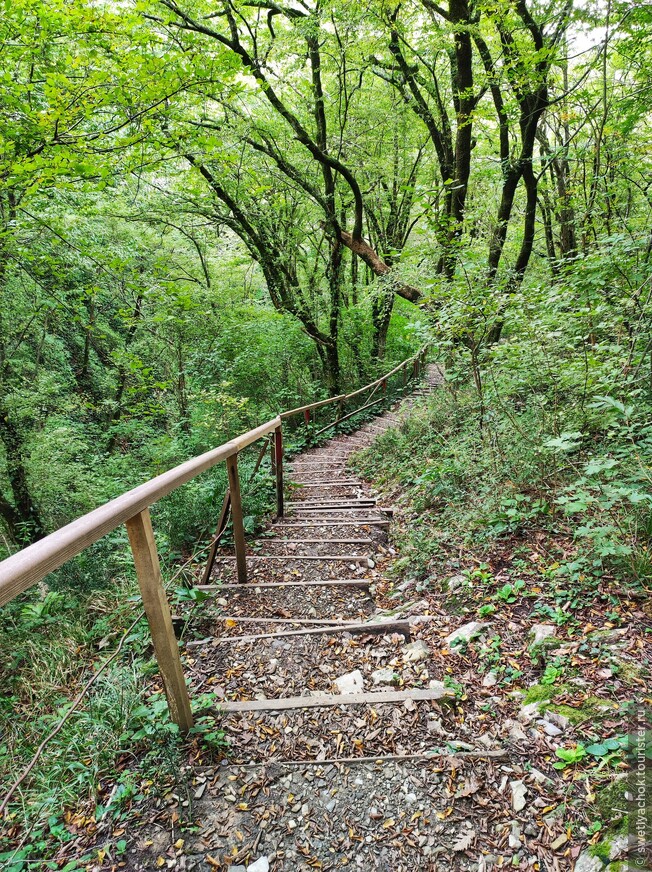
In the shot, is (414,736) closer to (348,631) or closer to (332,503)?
(348,631)

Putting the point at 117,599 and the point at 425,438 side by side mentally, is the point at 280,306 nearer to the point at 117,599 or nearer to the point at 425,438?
the point at 425,438

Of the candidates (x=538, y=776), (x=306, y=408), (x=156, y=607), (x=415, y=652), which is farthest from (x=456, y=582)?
(x=306, y=408)

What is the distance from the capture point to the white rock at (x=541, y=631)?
7.60 feet

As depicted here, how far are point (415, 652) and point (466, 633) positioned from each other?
340mm

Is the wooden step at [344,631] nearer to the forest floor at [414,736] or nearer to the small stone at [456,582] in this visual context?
the forest floor at [414,736]

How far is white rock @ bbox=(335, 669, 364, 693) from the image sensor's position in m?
2.36

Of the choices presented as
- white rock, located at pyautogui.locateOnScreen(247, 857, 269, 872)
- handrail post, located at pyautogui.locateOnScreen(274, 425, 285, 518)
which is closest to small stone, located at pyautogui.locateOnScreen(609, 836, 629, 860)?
white rock, located at pyautogui.locateOnScreen(247, 857, 269, 872)

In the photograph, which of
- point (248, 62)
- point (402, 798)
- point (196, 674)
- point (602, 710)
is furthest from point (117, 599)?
point (248, 62)

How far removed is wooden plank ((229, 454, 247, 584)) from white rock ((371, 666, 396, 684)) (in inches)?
53.8

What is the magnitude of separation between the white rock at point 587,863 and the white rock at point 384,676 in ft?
3.61

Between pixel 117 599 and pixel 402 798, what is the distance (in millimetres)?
2804

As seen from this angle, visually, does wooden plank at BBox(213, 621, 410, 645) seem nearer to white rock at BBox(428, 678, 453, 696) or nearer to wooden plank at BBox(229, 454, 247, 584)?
white rock at BBox(428, 678, 453, 696)

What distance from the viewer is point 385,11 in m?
6.77

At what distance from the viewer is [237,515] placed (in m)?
3.29
